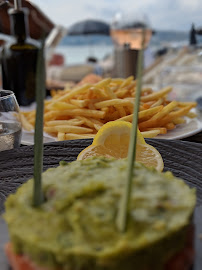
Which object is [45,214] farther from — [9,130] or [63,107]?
[63,107]

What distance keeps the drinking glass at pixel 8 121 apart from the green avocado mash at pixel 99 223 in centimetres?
88

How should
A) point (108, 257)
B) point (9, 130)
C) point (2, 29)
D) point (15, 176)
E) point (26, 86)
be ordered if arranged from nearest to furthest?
point (108, 257), point (15, 176), point (9, 130), point (26, 86), point (2, 29)

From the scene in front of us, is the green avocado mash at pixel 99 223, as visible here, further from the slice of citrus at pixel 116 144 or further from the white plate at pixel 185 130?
the white plate at pixel 185 130

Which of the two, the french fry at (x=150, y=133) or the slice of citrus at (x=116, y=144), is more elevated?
the slice of citrus at (x=116, y=144)

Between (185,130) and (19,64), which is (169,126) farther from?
(19,64)

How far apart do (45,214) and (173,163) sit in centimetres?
73

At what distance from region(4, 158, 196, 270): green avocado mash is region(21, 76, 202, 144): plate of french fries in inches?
42.9

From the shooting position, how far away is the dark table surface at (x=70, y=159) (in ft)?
4.10

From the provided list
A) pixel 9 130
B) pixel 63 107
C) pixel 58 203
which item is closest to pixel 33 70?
pixel 63 107

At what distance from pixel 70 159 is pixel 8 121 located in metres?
0.45

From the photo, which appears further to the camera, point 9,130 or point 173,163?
point 9,130

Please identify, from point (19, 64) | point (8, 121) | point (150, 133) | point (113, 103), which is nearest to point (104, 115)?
point (113, 103)

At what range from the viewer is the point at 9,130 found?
5.58 feet

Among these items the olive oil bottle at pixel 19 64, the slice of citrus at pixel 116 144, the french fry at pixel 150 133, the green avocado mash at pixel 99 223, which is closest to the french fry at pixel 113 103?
the french fry at pixel 150 133
